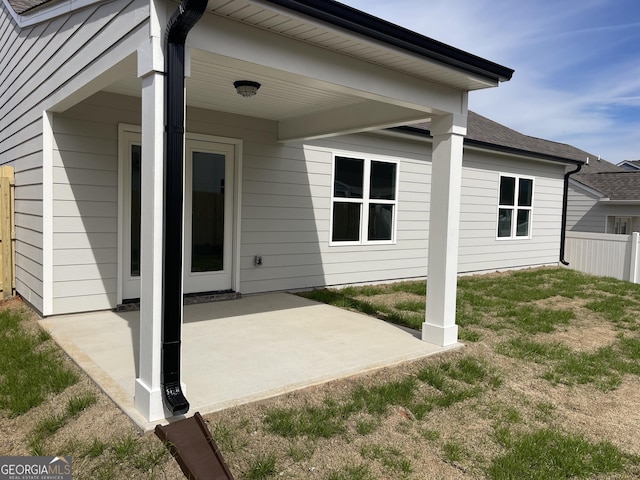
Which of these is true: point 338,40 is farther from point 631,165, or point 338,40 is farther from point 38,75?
point 631,165

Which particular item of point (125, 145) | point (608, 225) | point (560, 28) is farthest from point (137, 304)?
point (608, 225)

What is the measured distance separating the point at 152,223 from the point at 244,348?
1.85 m

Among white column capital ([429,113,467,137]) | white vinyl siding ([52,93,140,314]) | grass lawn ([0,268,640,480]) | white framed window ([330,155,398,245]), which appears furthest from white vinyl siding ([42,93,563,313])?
white column capital ([429,113,467,137])

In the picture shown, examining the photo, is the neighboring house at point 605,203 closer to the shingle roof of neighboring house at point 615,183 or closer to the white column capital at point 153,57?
the shingle roof of neighboring house at point 615,183

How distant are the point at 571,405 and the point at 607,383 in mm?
726

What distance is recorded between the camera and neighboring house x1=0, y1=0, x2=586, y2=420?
2871mm

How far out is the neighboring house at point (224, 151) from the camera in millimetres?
2871

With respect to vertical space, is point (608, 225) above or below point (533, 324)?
above

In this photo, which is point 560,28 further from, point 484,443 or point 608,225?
point 484,443

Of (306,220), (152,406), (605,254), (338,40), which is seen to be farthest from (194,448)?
(605,254)

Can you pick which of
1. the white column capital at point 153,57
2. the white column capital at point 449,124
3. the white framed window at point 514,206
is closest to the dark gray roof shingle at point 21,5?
the white column capital at point 153,57

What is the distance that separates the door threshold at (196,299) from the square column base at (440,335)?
280 cm

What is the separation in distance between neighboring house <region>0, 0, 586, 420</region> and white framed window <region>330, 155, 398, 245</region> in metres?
0.03

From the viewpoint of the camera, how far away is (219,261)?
6.43 meters
